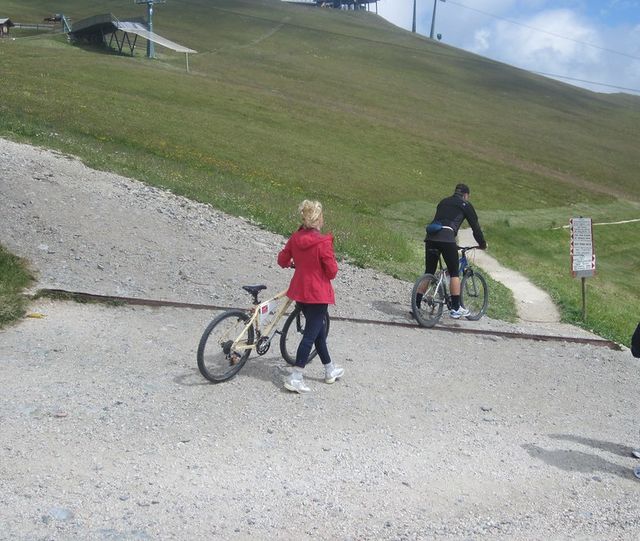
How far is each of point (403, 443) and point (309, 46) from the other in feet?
357

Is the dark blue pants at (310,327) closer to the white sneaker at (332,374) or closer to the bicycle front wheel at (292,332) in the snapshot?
the bicycle front wheel at (292,332)

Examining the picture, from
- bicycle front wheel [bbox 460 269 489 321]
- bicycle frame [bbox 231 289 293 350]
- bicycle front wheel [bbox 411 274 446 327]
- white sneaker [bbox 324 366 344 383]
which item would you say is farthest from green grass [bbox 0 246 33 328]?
bicycle front wheel [bbox 460 269 489 321]

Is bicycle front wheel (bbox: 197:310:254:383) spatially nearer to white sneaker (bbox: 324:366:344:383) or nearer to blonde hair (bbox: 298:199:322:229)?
white sneaker (bbox: 324:366:344:383)

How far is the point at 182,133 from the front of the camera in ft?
117

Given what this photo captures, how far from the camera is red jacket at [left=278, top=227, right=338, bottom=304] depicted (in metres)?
8.21

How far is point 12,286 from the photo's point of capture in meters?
10.6

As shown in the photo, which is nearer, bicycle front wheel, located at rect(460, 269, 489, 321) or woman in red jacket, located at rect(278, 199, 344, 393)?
woman in red jacket, located at rect(278, 199, 344, 393)

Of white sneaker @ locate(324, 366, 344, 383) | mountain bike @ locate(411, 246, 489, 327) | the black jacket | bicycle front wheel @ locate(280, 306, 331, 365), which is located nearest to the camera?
white sneaker @ locate(324, 366, 344, 383)

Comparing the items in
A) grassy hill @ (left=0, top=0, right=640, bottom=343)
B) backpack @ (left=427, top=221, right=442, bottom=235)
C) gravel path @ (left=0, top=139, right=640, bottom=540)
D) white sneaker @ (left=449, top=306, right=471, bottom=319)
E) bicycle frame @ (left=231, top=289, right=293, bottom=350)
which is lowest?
gravel path @ (left=0, top=139, right=640, bottom=540)

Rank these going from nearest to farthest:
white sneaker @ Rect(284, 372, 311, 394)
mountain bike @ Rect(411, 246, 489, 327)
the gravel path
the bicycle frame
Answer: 1. the gravel path
2. white sneaker @ Rect(284, 372, 311, 394)
3. the bicycle frame
4. mountain bike @ Rect(411, 246, 489, 327)

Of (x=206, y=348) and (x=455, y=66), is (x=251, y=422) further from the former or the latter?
(x=455, y=66)

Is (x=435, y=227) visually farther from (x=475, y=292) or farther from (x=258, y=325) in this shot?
(x=258, y=325)

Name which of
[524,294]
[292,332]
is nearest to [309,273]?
[292,332]

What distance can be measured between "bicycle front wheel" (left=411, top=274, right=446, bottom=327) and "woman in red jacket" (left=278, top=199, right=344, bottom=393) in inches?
166
